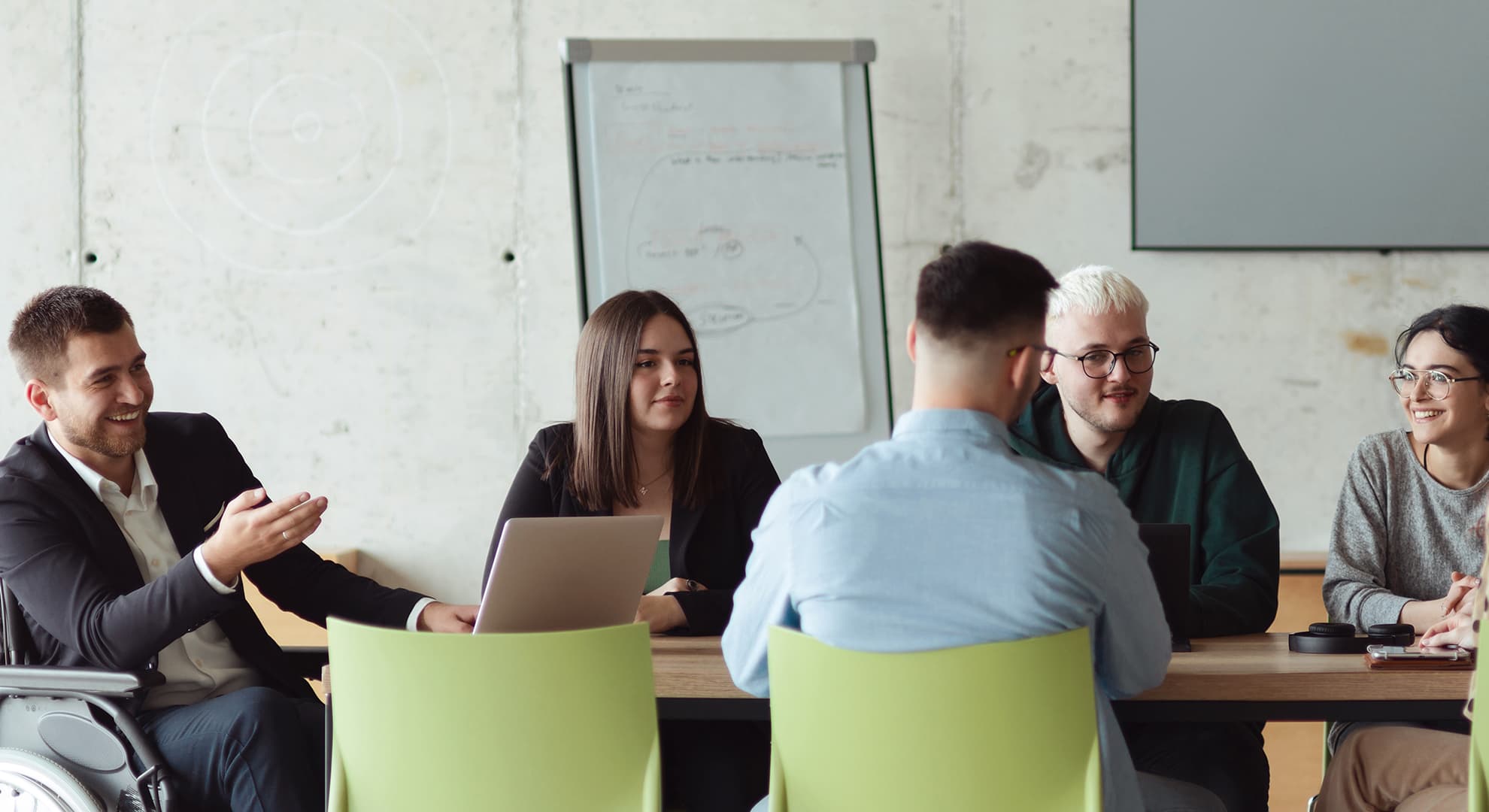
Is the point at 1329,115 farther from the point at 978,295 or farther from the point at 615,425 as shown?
the point at 978,295

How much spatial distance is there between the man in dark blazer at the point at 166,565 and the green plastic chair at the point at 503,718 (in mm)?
483

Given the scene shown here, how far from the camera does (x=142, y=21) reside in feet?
12.9

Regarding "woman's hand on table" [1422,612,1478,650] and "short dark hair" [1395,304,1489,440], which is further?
"short dark hair" [1395,304,1489,440]

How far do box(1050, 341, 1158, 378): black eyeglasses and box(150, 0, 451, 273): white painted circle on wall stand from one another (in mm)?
2295

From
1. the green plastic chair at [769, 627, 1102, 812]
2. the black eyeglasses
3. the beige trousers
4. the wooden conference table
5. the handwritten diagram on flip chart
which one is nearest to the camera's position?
the green plastic chair at [769, 627, 1102, 812]

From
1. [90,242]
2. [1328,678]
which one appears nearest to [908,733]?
[1328,678]

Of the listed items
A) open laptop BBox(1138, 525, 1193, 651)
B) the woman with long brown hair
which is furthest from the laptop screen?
the woman with long brown hair

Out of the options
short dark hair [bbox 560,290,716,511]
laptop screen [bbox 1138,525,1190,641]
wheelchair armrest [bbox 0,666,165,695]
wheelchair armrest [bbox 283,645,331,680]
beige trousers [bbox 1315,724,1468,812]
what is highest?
short dark hair [bbox 560,290,716,511]

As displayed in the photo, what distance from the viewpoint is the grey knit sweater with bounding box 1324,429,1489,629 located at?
92.7 inches

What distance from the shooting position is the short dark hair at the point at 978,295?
1548mm

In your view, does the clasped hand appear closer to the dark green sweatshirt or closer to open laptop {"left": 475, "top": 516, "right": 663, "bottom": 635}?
open laptop {"left": 475, "top": 516, "right": 663, "bottom": 635}

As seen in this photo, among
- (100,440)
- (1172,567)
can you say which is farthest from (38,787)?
(1172,567)

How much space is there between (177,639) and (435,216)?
1949mm

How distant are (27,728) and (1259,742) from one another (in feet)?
6.61
